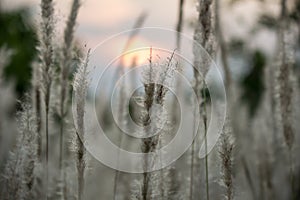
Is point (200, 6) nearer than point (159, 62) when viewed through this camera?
No

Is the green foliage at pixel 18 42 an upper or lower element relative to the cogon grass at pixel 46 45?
upper

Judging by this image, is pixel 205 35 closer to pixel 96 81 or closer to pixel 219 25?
pixel 96 81

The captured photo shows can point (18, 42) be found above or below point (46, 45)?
above

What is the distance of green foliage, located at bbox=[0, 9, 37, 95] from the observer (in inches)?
466

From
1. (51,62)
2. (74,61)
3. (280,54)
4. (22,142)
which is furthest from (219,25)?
(22,142)

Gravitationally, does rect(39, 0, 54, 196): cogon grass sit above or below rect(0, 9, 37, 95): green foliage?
below

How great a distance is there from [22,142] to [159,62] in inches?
18.6

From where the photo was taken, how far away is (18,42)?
1314 centimetres

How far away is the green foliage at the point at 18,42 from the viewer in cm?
1184

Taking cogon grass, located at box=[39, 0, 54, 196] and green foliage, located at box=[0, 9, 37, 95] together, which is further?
green foliage, located at box=[0, 9, 37, 95]

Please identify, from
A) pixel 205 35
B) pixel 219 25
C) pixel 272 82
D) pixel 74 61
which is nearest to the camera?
pixel 205 35

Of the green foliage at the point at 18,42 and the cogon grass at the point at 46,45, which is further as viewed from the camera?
the green foliage at the point at 18,42

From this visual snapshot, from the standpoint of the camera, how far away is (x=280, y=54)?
7.48 ft

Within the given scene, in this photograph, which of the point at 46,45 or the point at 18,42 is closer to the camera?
the point at 46,45
